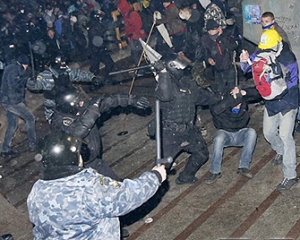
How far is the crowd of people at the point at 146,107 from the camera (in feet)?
15.2

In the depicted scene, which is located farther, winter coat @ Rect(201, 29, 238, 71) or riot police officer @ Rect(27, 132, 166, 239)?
winter coat @ Rect(201, 29, 238, 71)

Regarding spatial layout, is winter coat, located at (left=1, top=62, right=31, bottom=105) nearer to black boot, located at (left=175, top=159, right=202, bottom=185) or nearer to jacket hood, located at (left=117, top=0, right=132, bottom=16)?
black boot, located at (left=175, top=159, right=202, bottom=185)

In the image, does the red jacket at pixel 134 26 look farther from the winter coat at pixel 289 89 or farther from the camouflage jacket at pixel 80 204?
the camouflage jacket at pixel 80 204

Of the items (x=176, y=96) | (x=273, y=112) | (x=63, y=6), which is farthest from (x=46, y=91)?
(x=63, y=6)

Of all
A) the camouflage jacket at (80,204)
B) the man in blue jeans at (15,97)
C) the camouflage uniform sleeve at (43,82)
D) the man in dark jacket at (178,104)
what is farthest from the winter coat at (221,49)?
the camouflage jacket at (80,204)

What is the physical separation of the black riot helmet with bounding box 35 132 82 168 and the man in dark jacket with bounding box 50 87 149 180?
75.3 inches

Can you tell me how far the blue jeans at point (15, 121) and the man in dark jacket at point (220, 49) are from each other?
12.8ft

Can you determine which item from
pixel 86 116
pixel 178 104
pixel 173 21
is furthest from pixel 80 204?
pixel 173 21

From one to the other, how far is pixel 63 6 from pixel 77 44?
6.95ft

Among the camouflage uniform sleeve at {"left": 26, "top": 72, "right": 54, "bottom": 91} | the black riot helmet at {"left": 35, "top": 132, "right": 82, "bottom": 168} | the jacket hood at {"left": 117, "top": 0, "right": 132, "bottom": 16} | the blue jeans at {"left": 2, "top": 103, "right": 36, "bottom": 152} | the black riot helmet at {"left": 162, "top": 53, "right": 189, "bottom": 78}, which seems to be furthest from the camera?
the jacket hood at {"left": 117, "top": 0, "right": 132, "bottom": 16}

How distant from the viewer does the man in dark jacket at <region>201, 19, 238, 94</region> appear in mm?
9695

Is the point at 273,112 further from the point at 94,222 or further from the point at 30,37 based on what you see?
the point at 30,37

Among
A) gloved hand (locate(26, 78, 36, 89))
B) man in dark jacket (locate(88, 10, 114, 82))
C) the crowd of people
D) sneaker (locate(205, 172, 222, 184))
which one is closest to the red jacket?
the crowd of people

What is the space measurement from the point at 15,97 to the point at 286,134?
555 cm
